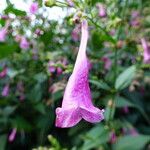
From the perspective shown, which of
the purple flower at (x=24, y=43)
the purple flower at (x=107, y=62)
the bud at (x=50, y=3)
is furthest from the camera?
the purple flower at (x=24, y=43)

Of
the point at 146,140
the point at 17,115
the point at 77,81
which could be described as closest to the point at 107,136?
the point at 146,140

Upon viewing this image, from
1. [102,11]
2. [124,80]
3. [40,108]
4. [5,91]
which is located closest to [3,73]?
[5,91]

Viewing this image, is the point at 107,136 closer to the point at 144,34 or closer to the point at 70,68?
the point at 70,68

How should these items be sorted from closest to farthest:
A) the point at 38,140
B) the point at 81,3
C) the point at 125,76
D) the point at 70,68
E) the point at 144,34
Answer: the point at 81,3 → the point at 70,68 → the point at 125,76 → the point at 38,140 → the point at 144,34

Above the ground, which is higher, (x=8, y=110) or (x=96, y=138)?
(x=96, y=138)

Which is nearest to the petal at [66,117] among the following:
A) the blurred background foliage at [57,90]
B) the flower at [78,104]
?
the flower at [78,104]

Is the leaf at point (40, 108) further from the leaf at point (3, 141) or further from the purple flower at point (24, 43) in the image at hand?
the purple flower at point (24, 43)

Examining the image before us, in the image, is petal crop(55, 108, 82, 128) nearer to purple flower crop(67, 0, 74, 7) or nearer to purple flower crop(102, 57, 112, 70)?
purple flower crop(67, 0, 74, 7)

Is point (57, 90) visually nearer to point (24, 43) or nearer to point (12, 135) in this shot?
point (12, 135)
